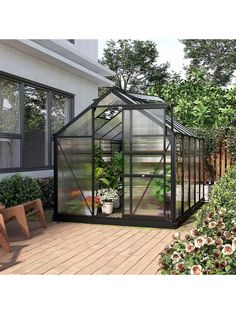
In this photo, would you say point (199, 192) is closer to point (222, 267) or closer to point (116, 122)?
point (116, 122)

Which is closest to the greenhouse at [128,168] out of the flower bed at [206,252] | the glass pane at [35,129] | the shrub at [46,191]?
the shrub at [46,191]

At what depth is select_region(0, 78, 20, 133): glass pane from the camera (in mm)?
8336

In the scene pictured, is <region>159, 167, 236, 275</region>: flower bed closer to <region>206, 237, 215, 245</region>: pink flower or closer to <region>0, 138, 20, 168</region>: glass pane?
<region>206, 237, 215, 245</region>: pink flower

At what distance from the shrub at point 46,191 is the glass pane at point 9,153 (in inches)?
29.7

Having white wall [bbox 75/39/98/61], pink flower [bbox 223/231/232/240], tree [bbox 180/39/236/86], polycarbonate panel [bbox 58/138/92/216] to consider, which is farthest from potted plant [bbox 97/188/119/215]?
tree [bbox 180/39/236/86]

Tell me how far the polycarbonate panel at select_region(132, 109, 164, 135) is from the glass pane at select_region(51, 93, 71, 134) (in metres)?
3.65

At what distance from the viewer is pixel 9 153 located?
8.62 meters

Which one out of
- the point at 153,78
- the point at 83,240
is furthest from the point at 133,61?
the point at 83,240

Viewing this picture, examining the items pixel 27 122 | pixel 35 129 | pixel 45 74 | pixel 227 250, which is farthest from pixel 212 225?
pixel 45 74

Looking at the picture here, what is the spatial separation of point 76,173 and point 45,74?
3218 millimetres

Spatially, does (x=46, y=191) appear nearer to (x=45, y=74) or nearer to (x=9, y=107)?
(x=9, y=107)
